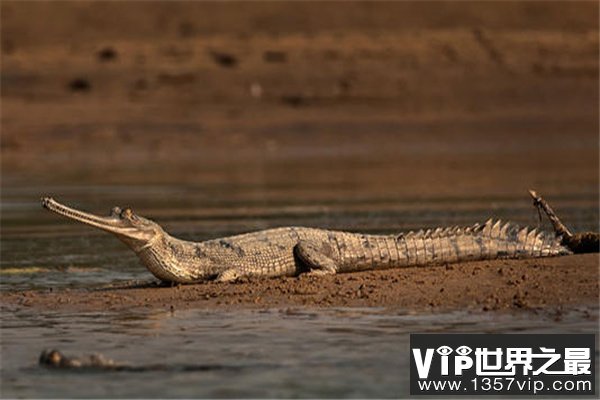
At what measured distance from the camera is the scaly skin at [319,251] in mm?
10469

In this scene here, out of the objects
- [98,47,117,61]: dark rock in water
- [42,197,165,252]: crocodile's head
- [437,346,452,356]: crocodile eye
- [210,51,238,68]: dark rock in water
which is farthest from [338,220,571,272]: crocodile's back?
[98,47,117,61]: dark rock in water

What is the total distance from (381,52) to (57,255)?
75.9ft

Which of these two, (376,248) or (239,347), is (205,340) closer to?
(239,347)

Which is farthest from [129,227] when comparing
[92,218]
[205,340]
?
[205,340]

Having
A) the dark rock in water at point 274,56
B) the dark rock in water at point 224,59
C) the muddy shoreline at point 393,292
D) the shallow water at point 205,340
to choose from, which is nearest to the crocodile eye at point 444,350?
the shallow water at point 205,340

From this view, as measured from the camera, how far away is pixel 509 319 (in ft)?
28.7

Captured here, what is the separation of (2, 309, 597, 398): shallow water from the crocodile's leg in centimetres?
122

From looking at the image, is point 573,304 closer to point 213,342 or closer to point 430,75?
point 213,342

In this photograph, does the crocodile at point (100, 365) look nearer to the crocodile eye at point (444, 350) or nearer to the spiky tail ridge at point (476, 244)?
the crocodile eye at point (444, 350)

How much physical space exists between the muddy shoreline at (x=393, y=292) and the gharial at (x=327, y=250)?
13cm

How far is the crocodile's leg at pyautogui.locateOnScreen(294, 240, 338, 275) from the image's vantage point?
415 inches

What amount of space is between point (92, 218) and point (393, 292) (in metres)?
2.06

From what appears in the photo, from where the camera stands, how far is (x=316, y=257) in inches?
415

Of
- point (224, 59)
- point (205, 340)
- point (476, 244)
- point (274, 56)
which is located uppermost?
point (274, 56)
